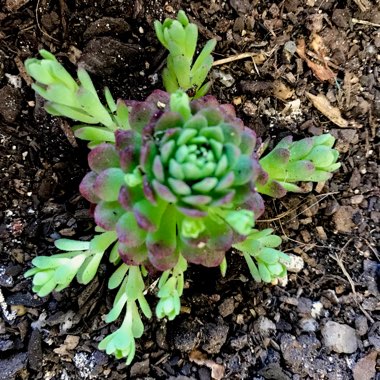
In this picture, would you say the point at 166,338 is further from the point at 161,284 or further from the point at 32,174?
the point at 32,174

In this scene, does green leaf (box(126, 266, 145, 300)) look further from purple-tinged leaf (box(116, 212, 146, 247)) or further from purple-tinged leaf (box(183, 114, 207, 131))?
purple-tinged leaf (box(183, 114, 207, 131))

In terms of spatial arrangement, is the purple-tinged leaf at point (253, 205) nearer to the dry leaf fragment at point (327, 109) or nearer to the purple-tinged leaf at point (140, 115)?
the purple-tinged leaf at point (140, 115)

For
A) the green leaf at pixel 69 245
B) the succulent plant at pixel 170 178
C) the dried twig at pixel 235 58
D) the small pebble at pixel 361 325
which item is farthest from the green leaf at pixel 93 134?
the small pebble at pixel 361 325

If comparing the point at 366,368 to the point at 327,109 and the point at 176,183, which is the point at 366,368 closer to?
the point at 327,109

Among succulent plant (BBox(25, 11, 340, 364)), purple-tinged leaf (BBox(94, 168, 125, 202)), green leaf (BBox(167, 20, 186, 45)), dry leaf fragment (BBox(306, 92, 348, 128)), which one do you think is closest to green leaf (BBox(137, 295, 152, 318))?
succulent plant (BBox(25, 11, 340, 364))

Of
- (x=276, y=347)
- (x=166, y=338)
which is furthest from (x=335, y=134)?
(x=166, y=338)

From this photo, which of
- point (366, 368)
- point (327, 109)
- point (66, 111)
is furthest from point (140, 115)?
point (366, 368)
